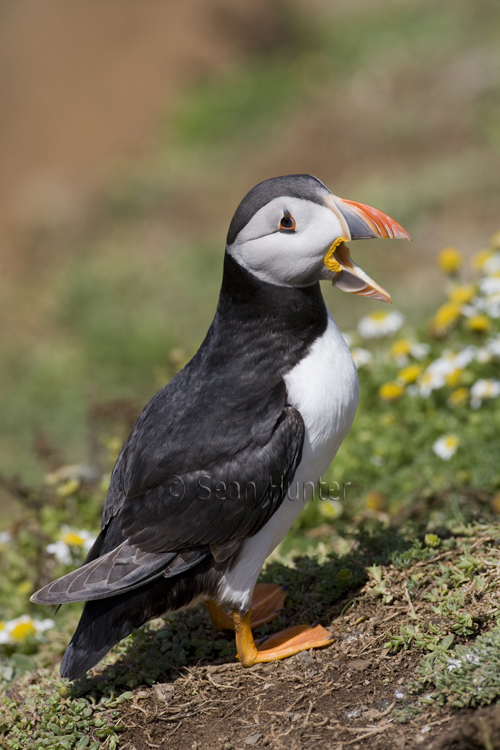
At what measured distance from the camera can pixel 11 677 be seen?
13.6 feet

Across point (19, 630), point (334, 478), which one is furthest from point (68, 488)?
point (334, 478)

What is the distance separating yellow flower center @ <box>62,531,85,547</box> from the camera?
A: 4.59 meters

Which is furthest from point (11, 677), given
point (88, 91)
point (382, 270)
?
point (88, 91)

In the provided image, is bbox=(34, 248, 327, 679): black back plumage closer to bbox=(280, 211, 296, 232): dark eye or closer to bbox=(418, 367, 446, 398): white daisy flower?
bbox=(280, 211, 296, 232): dark eye

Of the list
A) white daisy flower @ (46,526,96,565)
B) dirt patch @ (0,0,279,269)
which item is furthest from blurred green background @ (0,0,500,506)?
white daisy flower @ (46,526,96,565)

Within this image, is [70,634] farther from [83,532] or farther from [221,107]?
[221,107]

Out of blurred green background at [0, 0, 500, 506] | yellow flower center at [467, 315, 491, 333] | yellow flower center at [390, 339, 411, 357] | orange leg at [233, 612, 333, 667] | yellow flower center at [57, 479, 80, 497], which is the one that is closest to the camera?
orange leg at [233, 612, 333, 667]

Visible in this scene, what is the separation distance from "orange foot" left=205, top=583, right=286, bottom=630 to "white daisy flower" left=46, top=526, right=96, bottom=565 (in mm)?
1075

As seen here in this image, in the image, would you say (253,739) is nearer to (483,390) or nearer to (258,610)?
(258,610)

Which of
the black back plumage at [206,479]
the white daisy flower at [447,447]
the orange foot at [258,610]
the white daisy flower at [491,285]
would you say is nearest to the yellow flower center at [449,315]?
the white daisy flower at [491,285]

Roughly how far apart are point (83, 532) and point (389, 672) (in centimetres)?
224

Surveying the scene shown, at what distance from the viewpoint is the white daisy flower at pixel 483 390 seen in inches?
201

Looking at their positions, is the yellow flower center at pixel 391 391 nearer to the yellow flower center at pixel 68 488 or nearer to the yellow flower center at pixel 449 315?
the yellow flower center at pixel 449 315

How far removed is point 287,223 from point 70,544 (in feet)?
7.85
